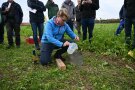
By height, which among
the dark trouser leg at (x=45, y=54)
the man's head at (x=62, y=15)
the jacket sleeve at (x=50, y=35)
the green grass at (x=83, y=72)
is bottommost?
the green grass at (x=83, y=72)

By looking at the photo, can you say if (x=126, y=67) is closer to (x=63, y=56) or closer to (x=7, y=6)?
(x=63, y=56)

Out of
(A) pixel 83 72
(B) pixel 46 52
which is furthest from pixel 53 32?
(A) pixel 83 72

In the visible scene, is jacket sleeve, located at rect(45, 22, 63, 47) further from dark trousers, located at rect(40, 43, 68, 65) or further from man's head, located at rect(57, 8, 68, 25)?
dark trousers, located at rect(40, 43, 68, 65)

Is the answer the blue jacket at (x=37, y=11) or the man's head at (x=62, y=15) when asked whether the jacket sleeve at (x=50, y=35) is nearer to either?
the man's head at (x=62, y=15)

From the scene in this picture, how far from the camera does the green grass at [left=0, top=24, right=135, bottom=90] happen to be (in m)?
7.05

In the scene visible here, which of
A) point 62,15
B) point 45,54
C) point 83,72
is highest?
point 62,15

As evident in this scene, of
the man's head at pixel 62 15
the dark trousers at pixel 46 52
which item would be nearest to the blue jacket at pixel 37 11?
the dark trousers at pixel 46 52

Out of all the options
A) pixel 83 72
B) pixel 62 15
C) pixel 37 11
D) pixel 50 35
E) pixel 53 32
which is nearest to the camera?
pixel 83 72

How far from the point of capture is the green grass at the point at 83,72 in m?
7.05

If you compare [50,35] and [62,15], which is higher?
[62,15]

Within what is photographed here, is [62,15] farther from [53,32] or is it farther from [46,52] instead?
[46,52]

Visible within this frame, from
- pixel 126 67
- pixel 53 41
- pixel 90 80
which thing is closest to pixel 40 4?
pixel 53 41

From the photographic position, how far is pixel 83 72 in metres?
8.03

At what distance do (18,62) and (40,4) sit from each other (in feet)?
10.2
